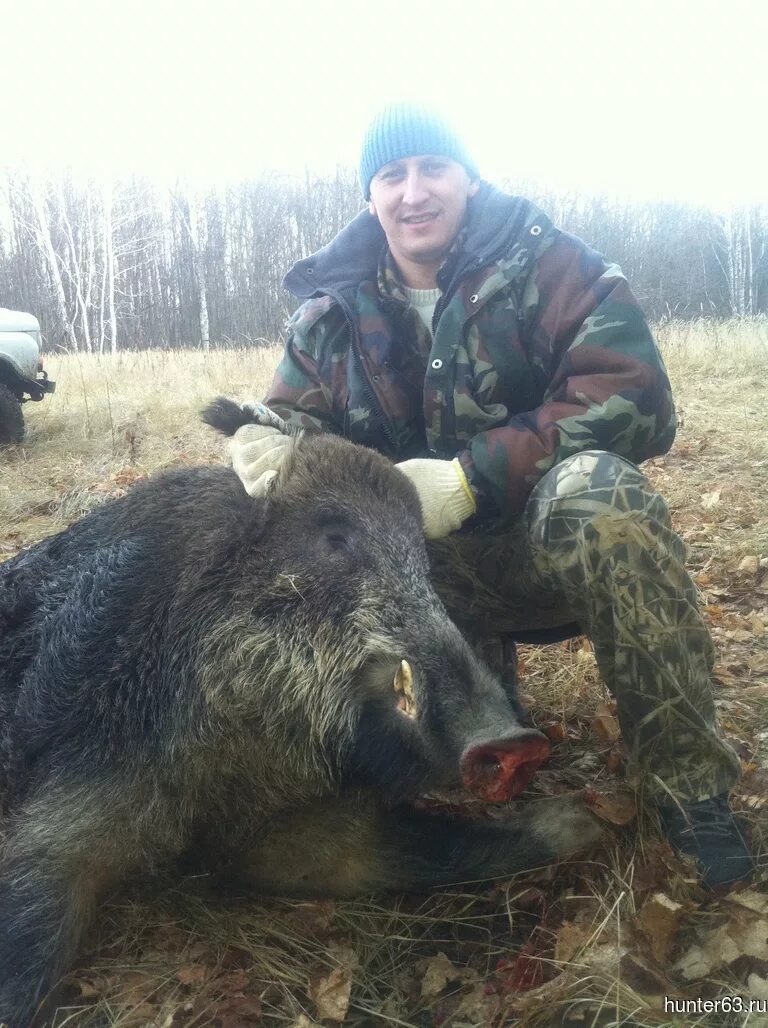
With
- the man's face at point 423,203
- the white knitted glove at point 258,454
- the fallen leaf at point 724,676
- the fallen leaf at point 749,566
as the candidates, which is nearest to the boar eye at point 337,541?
the white knitted glove at point 258,454

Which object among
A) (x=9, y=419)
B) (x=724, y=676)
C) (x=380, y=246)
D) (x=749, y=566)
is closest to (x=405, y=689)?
(x=724, y=676)

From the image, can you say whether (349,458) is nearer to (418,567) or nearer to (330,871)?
(418,567)

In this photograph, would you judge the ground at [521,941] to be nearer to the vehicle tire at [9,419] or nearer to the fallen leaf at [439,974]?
the fallen leaf at [439,974]

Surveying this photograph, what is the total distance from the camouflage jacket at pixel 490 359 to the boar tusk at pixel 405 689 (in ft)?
2.98

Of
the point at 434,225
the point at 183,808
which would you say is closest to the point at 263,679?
the point at 183,808

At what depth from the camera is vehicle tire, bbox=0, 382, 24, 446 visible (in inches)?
377

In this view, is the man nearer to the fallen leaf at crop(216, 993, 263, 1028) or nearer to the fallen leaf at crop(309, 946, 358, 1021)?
the fallen leaf at crop(309, 946, 358, 1021)

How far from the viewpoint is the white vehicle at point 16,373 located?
31.7 ft

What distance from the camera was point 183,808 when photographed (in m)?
2.64

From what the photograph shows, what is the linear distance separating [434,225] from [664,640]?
192cm

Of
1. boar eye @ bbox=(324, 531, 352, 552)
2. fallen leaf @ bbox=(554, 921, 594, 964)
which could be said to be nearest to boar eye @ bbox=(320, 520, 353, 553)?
boar eye @ bbox=(324, 531, 352, 552)

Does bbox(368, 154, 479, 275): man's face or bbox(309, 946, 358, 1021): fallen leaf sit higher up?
bbox(368, 154, 479, 275): man's face

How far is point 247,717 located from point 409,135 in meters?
2.42

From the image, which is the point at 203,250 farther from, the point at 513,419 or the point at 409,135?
the point at 513,419
